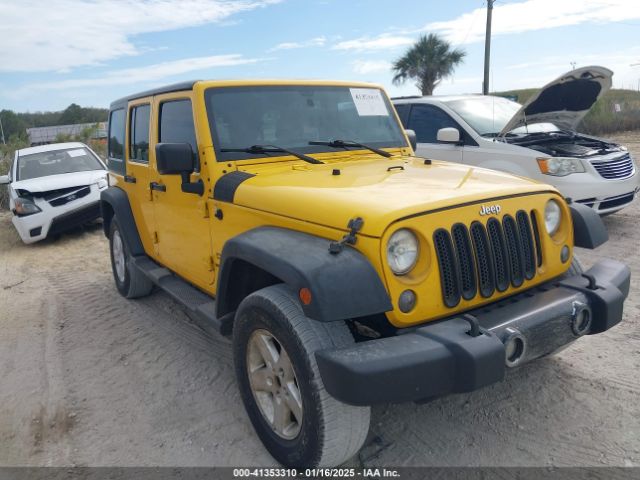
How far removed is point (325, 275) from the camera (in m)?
2.23

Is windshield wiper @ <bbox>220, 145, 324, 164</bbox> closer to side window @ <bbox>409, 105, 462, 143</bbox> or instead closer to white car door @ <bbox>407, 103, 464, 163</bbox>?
white car door @ <bbox>407, 103, 464, 163</bbox>

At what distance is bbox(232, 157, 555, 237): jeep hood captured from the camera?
249cm

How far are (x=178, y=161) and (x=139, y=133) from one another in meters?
1.58

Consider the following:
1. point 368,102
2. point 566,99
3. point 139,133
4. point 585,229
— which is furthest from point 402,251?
point 566,99

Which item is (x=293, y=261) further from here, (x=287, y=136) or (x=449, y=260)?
(x=287, y=136)

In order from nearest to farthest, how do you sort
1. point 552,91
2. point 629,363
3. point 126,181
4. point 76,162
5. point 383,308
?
point 383,308 → point 629,363 → point 126,181 → point 552,91 → point 76,162

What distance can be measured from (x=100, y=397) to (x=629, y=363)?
3522mm

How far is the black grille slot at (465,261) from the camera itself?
99.1 inches

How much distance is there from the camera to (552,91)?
6352 mm

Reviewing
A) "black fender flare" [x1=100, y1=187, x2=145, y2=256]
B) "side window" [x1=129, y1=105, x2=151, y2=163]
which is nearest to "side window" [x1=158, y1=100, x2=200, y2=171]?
"side window" [x1=129, y1=105, x2=151, y2=163]

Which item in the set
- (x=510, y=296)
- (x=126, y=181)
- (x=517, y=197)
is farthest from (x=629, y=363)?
(x=126, y=181)

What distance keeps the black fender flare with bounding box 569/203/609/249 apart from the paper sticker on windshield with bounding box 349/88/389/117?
165 centimetres

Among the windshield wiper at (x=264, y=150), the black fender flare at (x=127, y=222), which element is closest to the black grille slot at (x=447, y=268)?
the windshield wiper at (x=264, y=150)

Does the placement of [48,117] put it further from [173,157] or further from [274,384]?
[274,384]
